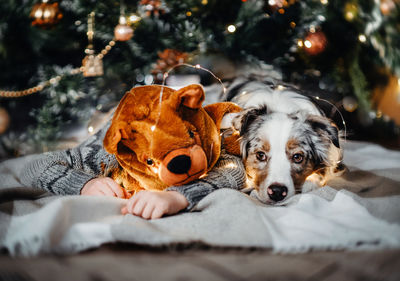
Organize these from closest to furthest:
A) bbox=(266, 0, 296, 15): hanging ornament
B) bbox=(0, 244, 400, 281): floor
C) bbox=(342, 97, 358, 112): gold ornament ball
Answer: bbox=(0, 244, 400, 281): floor < bbox=(266, 0, 296, 15): hanging ornament < bbox=(342, 97, 358, 112): gold ornament ball

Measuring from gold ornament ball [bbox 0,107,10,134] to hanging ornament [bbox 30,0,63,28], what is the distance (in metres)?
0.57

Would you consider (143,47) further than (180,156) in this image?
Yes

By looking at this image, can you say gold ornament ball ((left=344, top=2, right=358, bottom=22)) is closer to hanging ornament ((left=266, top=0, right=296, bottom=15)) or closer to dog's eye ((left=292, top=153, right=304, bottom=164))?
hanging ornament ((left=266, top=0, right=296, bottom=15))

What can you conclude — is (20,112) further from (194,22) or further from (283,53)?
(283,53)

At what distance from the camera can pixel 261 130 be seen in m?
0.94

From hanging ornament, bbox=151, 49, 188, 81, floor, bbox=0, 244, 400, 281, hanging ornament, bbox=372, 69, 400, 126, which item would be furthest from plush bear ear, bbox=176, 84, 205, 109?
hanging ornament, bbox=372, 69, 400, 126

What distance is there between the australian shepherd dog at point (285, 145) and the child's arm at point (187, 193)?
61 mm

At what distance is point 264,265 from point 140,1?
4.29 ft

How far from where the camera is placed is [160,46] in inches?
57.9

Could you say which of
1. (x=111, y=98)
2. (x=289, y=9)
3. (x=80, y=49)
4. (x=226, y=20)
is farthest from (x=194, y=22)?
(x=80, y=49)

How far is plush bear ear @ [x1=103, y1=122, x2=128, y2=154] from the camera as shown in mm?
760

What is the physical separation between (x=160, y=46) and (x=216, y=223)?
1.05 m

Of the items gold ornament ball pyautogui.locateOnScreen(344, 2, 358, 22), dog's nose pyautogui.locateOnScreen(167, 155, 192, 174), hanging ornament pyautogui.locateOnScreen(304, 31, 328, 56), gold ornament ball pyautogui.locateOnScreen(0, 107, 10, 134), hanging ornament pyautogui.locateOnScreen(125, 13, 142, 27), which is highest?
gold ornament ball pyautogui.locateOnScreen(344, 2, 358, 22)

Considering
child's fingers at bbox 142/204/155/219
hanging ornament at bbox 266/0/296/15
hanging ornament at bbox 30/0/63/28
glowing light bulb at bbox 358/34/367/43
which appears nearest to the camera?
child's fingers at bbox 142/204/155/219
